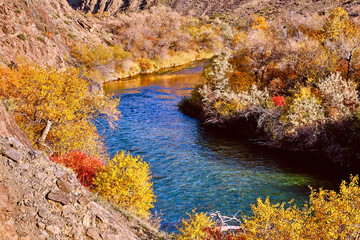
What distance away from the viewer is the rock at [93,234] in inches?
364

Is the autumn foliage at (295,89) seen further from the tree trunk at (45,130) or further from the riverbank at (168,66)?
the riverbank at (168,66)

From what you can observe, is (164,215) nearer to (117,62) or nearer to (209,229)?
(209,229)

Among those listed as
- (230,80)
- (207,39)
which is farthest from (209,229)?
(207,39)

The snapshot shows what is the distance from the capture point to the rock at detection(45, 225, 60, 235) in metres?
8.34

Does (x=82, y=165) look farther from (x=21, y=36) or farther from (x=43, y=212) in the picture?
(x=21, y=36)

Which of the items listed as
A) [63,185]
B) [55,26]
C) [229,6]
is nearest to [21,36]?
[55,26]

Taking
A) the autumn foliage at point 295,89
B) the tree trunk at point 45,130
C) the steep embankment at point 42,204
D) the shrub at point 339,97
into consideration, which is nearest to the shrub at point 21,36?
the autumn foliage at point 295,89

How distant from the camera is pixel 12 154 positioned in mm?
9383

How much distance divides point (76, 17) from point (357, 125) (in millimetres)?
63544

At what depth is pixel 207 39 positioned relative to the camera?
84.2 meters

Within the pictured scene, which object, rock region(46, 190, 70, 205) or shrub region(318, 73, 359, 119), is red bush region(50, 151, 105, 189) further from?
shrub region(318, 73, 359, 119)

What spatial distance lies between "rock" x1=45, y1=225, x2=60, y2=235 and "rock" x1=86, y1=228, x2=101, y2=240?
3.29ft

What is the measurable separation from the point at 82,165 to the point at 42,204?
9037mm

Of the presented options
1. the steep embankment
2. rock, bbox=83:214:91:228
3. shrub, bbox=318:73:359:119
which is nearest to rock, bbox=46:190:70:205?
the steep embankment
